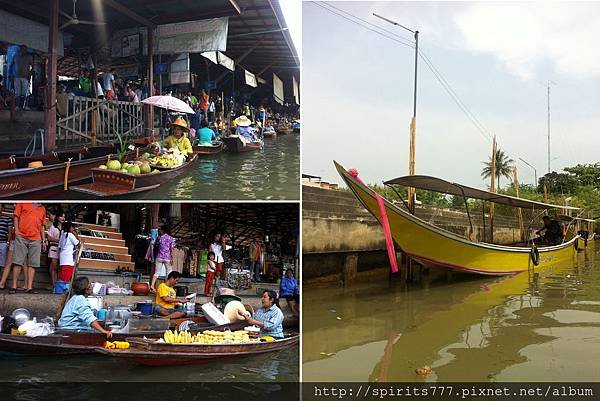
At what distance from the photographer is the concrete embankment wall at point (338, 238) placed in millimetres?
4695

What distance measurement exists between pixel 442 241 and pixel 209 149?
3894 millimetres

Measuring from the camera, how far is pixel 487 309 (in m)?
4.72

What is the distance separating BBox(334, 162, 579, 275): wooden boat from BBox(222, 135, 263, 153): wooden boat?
1.57 m

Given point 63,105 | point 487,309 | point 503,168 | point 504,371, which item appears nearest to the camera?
point 63,105

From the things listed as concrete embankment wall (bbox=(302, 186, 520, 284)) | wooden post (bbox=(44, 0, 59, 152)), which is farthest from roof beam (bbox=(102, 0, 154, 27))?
concrete embankment wall (bbox=(302, 186, 520, 284))

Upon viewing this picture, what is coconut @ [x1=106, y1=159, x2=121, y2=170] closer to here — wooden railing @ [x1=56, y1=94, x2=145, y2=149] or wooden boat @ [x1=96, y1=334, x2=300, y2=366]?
wooden railing @ [x1=56, y1=94, x2=145, y2=149]

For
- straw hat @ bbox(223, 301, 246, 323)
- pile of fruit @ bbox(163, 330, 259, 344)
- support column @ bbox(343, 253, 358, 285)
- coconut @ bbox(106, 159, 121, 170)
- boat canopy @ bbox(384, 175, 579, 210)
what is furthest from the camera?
support column @ bbox(343, 253, 358, 285)

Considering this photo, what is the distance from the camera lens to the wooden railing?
90.7 inches

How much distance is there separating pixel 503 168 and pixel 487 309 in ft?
75.3

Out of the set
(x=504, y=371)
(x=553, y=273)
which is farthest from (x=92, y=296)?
(x=553, y=273)

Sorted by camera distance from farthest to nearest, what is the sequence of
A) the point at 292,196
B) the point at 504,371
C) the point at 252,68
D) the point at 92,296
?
1. the point at 92,296
2. the point at 504,371
3. the point at 252,68
4. the point at 292,196

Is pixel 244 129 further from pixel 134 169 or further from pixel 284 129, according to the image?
pixel 134 169

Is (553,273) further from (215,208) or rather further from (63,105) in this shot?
(63,105)

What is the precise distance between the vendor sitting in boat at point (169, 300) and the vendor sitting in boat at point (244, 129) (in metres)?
1.36
